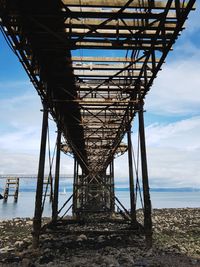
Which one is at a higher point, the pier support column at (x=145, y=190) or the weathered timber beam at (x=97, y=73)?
the weathered timber beam at (x=97, y=73)

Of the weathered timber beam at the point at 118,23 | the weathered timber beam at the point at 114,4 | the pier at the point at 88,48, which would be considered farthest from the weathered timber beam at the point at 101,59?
the weathered timber beam at the point at 114,4

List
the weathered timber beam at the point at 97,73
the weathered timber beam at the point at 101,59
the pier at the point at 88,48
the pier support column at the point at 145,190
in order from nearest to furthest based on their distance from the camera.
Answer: the pier at the point at 88,48
the weathered timber beam at the point at 101,59
the pier support column at the point at 145,190
the weathered timber beam at the point at 97,73

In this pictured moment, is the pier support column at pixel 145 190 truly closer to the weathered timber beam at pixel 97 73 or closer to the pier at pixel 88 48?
the pier at pixel 88 48

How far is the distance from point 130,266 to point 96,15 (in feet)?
21.0

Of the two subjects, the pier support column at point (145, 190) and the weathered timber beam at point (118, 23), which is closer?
the weathered timber beam at point (118, 23)

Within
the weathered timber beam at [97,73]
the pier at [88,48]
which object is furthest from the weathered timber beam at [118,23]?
the weathered timber beam at [97,73]

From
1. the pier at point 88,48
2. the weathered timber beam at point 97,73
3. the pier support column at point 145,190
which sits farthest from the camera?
the weathered timber beam at point 97,73

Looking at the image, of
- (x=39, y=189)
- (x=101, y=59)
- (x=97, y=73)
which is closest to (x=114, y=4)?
(x=101, y=59)

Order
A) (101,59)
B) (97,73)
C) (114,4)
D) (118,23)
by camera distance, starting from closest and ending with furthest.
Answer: (114,4)
(118,23)
(101,59)
(97,73)

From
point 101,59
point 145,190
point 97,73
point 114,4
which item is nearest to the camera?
point 114,4

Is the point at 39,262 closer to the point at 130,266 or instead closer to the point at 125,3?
the point at 130,266

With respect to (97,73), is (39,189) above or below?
below

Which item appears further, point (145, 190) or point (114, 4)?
point (145, 190)

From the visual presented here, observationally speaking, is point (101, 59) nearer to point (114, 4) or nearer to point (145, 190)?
point (114, 4)
